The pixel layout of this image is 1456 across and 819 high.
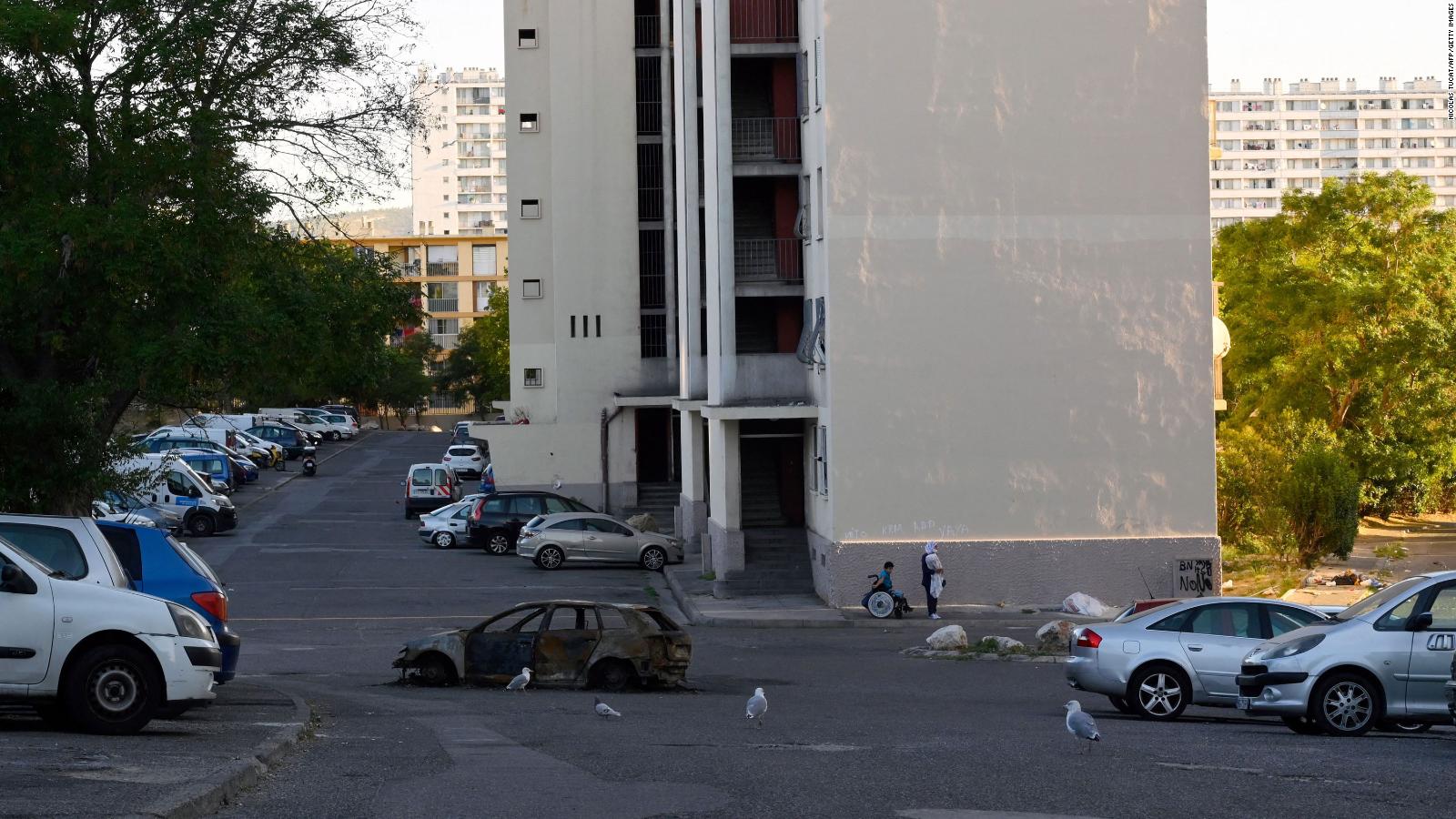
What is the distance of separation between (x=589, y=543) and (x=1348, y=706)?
26.3 m

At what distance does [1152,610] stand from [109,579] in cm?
1091

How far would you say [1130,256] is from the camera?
31297 mm

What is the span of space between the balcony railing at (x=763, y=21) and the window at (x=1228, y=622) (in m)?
20.6

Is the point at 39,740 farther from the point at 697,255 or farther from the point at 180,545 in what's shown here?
the point at 697,255

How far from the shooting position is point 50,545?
13.6m

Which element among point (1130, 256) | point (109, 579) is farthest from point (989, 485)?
point (109, 579)

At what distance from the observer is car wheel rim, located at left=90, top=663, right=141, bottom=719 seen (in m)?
12.9

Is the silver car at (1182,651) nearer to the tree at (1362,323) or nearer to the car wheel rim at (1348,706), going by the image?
the car wheel rim at (1348,706)

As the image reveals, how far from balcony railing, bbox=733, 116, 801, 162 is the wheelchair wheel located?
10.6 meters

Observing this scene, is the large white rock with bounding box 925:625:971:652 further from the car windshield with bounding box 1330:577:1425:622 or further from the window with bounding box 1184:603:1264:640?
the car windshield with bounding box 1330:577:1425:622

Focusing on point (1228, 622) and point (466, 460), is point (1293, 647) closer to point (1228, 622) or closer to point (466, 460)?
point (1228, 622)

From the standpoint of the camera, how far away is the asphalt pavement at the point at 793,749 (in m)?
10.8

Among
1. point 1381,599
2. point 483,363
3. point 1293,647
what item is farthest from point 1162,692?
point 483,363

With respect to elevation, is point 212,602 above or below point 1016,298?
below
